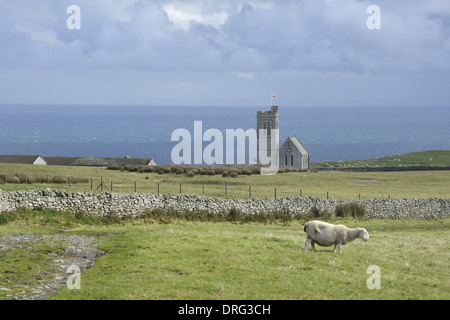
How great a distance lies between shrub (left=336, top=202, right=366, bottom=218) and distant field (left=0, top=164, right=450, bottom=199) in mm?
4485

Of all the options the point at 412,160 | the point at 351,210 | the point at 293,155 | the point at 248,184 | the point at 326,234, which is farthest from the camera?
the point at 412,160

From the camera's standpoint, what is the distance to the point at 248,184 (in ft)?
184

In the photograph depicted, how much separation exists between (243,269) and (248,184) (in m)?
38.6

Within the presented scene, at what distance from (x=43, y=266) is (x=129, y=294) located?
5416 mm

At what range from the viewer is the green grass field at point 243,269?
14.8 m

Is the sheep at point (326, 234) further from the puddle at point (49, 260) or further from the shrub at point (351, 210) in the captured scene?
the shrub at point (351, 210)

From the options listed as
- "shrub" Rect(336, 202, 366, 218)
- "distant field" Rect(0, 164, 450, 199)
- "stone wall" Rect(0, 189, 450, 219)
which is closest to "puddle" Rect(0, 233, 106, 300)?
"stone wall" Rect(0, 189, 450, 219)

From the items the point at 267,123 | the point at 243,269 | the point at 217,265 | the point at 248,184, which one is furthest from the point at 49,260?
the point at 267,123

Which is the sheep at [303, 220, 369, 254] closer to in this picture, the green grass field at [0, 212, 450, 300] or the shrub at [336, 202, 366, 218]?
the green grass field at [0, 212, 450, 300]

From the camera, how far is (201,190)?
151ft

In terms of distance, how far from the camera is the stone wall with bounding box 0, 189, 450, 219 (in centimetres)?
3256

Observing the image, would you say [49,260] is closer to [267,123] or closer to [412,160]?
[267,123]
